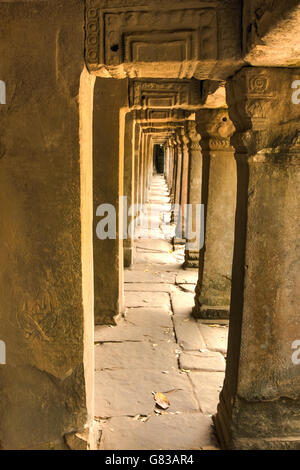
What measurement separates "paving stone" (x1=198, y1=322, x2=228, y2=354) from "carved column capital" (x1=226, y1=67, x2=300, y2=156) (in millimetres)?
2798

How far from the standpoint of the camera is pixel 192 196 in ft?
24.4

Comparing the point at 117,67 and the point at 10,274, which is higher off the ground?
the point at 117,67

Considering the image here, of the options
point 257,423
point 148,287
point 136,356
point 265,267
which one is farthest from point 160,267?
point 265,267

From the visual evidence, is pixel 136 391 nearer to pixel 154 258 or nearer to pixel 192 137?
pixel 154 258

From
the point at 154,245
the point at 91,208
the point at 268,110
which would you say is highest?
the point at 268,110

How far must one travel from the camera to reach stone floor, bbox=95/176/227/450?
3076mm

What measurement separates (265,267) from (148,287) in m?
4.21

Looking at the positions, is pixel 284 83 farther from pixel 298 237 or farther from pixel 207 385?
pixel 207 385

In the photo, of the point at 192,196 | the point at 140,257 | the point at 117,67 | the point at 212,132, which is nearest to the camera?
the point at 117,67

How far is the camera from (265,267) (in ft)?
8.50

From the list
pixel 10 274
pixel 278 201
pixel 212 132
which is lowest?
pixel 10 274

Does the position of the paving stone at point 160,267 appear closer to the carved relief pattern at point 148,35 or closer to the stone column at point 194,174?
the stone column at point 194,174
